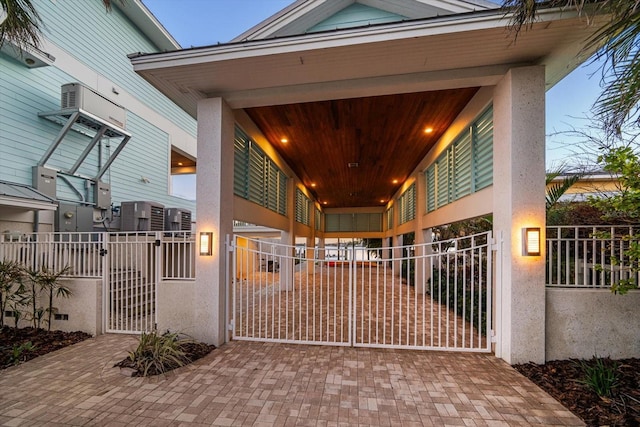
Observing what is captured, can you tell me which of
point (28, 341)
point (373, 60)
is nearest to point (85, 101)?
point (28, 341)

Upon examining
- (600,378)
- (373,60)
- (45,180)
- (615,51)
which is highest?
(373,60)

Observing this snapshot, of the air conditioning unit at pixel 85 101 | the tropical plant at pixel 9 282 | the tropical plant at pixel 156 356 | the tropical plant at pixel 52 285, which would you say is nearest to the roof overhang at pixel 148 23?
the air conditioning unit at pixel 85 101

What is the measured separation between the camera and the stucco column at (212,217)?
4555 mm

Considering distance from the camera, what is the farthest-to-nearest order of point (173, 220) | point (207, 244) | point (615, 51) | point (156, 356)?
point (173, 220)
point (207, 244)
point (156, 356)
point (615, 51)

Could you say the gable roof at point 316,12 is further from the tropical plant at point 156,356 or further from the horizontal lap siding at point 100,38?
the horizontal lap siding at point 100,38

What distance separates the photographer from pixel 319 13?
5.03 m

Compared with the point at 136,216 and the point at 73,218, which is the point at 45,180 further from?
the point at 136,216

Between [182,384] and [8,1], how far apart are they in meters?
4.42

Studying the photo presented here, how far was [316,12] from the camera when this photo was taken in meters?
4.98

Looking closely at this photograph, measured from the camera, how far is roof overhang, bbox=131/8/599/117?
3389 mm

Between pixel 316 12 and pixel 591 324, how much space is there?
20.9 ft

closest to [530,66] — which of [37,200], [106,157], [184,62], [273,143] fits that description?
[184,62]

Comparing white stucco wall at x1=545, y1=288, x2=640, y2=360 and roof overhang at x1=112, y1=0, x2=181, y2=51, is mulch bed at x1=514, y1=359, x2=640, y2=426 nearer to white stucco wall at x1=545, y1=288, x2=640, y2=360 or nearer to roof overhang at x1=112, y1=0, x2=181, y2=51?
white stucco wall at x1=545, y1=288, x2=640, y2=360

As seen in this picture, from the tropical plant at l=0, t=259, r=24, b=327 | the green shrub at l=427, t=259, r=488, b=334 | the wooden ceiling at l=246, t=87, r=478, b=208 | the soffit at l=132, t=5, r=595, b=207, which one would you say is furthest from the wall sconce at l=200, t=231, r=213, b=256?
the green shrub at l=427, t=259, r=488, b=334
